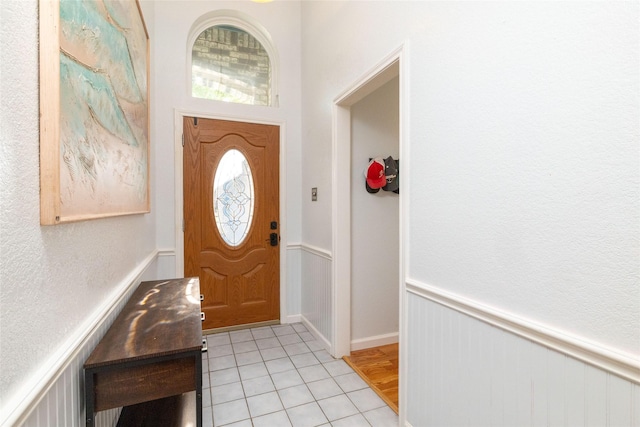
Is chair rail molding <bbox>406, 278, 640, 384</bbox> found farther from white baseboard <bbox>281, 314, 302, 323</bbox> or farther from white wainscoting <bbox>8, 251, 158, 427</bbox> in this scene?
white baseboard <bbox>281, 314, 302, 323</bbox>

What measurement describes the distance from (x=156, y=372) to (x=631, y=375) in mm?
1399

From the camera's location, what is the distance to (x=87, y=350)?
41.1 inches

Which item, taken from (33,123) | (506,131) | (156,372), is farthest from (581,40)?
(156,372)

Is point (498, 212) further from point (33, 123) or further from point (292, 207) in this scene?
point (292, 207)

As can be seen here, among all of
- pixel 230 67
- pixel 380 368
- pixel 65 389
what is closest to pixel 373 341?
pixel 380 368

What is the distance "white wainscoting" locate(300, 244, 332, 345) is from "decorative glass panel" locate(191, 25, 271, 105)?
1749 millimetres

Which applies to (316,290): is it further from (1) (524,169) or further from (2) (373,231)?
(1) (524,169)

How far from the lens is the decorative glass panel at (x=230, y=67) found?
304cm

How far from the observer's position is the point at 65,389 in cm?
88

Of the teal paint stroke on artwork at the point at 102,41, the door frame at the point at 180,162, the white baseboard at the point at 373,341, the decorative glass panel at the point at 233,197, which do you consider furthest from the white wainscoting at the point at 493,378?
the door frame at the point at 180,162

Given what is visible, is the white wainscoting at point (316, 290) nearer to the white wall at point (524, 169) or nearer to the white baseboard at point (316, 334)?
the white baseboard at point (316, 334)

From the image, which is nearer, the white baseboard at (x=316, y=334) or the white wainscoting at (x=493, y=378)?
the white wainscoting at (x=493, y=378)

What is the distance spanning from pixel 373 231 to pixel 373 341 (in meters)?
0.97

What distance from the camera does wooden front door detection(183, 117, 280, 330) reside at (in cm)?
293
